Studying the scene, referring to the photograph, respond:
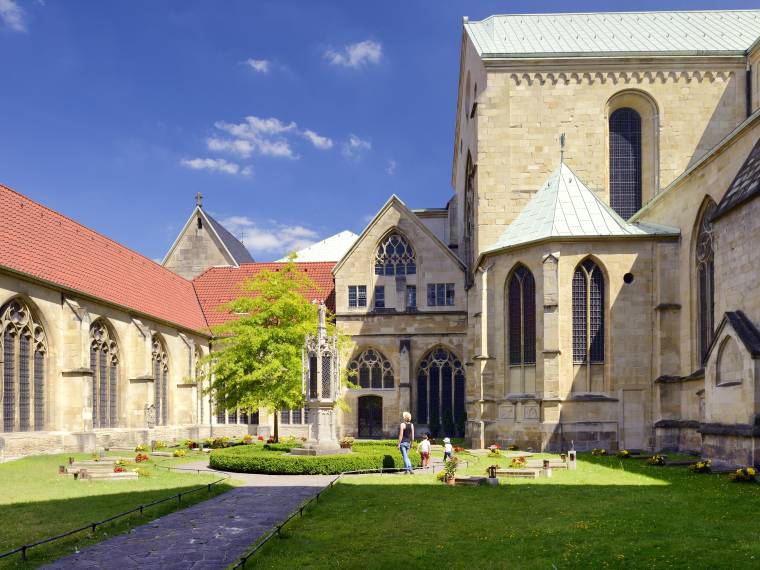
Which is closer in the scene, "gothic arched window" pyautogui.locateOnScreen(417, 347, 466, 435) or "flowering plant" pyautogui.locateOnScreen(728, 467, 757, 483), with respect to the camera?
"flowering plant" pyautogui.locateOnScreen(728, 467, 757, 483)

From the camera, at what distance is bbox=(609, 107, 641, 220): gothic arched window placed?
36.5m

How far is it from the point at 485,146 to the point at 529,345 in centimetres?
1076

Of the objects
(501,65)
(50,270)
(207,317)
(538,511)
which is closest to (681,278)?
(501,65)

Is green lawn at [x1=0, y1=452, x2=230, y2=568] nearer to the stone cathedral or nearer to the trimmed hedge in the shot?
the trimmed hedge

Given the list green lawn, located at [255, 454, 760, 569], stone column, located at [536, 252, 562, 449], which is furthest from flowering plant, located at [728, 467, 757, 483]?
stone column, located at [536, 252, 562, 449]

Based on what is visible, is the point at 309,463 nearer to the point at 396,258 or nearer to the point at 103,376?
the point at 103,376

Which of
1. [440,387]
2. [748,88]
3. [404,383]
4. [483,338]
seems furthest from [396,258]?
[748,88]

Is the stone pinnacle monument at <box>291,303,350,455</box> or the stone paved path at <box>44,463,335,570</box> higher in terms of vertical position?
the stone pinnacle monument at <box>291,303,350,455</box>

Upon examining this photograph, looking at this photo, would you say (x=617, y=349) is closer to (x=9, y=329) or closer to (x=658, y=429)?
(x=658, y=429)

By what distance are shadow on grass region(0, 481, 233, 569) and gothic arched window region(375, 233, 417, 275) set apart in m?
23.1

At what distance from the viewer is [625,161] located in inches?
1437

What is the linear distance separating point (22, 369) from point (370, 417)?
19.2 meters

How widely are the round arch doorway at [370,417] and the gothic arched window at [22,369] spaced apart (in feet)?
58.1

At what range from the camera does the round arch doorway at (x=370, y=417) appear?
131 ft
